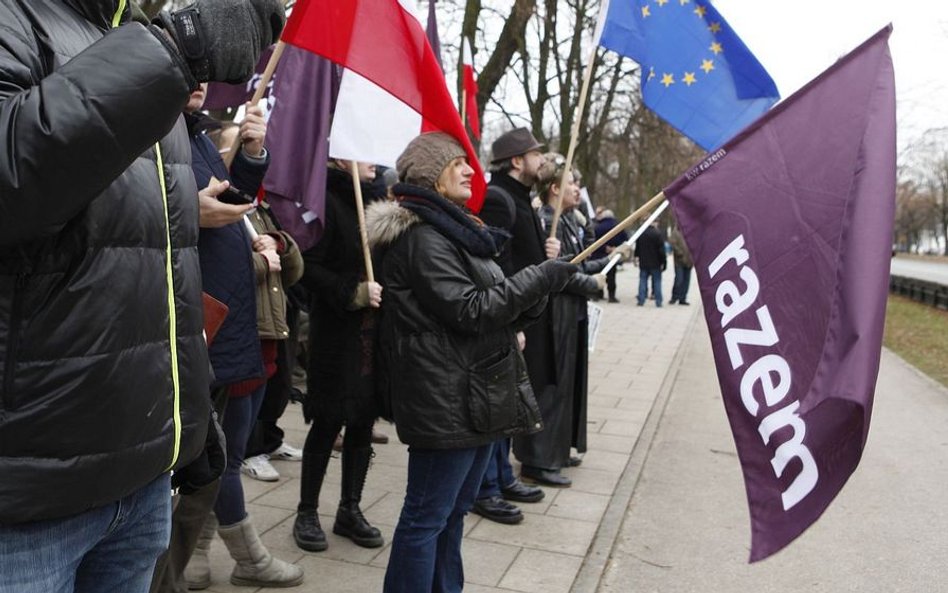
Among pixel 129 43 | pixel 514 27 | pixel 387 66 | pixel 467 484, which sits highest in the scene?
pixel 514 27

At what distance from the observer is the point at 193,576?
3.57 metres

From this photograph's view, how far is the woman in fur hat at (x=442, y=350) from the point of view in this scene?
9.77 feet

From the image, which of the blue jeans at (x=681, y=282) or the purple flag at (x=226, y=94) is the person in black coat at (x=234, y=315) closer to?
the purple flag at (x=226, y=94)

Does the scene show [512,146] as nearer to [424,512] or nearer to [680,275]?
[424,512]

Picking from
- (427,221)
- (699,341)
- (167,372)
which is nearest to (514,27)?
(699,341)

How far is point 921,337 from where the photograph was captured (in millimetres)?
14898

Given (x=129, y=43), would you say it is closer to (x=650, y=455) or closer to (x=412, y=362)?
(x=412, y=362)

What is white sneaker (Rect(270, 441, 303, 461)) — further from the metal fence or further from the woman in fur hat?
the metal fence

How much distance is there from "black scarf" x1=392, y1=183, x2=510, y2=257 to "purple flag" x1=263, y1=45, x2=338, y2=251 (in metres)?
0.98

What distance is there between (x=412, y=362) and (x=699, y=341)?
11289mm

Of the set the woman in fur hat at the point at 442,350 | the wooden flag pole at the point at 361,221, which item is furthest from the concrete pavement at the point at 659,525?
the wooden flag pole at the point at 361,221

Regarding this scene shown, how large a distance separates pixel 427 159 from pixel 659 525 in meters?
2.72

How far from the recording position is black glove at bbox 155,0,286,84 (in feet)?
4.47

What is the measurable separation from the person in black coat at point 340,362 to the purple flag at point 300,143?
0.46 feet
